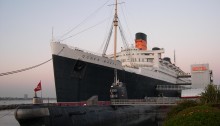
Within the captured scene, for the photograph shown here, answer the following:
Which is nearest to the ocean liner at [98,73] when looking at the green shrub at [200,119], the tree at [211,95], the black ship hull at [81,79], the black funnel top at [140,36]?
the black ship hull at [81,79]

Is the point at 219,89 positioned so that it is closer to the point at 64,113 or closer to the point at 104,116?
the point at 104,116

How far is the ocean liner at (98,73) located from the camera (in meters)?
34.1

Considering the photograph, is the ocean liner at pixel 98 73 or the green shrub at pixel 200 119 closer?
the green shrub at pixel 200 119

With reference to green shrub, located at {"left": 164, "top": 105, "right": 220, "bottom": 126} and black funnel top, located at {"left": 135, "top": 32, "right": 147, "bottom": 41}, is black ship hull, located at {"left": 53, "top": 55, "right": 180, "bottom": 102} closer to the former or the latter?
black funnel top, located at {"left": 135, "top": 32, "right": 147, "bottom": 41}

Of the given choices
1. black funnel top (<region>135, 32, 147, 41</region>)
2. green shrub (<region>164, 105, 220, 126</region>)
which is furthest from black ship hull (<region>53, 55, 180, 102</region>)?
green shrub (<region>164, 105, 220, 126</region>)

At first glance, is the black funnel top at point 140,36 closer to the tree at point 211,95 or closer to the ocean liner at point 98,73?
the ocean liner at point 98,73

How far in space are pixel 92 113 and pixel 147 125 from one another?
14362mm

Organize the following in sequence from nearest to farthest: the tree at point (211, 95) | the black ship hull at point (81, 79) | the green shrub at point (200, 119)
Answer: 1. the green shrub at point (200, 119)
2. the tree at point (211, 95)
3. the black ship hull at point (81, 79)

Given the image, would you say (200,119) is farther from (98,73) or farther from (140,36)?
(140,36)

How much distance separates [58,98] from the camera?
108 feet

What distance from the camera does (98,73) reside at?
38719 mm

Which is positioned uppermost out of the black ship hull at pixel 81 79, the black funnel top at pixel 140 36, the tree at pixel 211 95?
the black funnel top at pixel 140 36

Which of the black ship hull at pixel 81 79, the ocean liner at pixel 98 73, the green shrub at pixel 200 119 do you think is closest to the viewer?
the green shrub at pixel 200 119

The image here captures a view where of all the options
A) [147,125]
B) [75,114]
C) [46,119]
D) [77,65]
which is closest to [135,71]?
[147,125]
